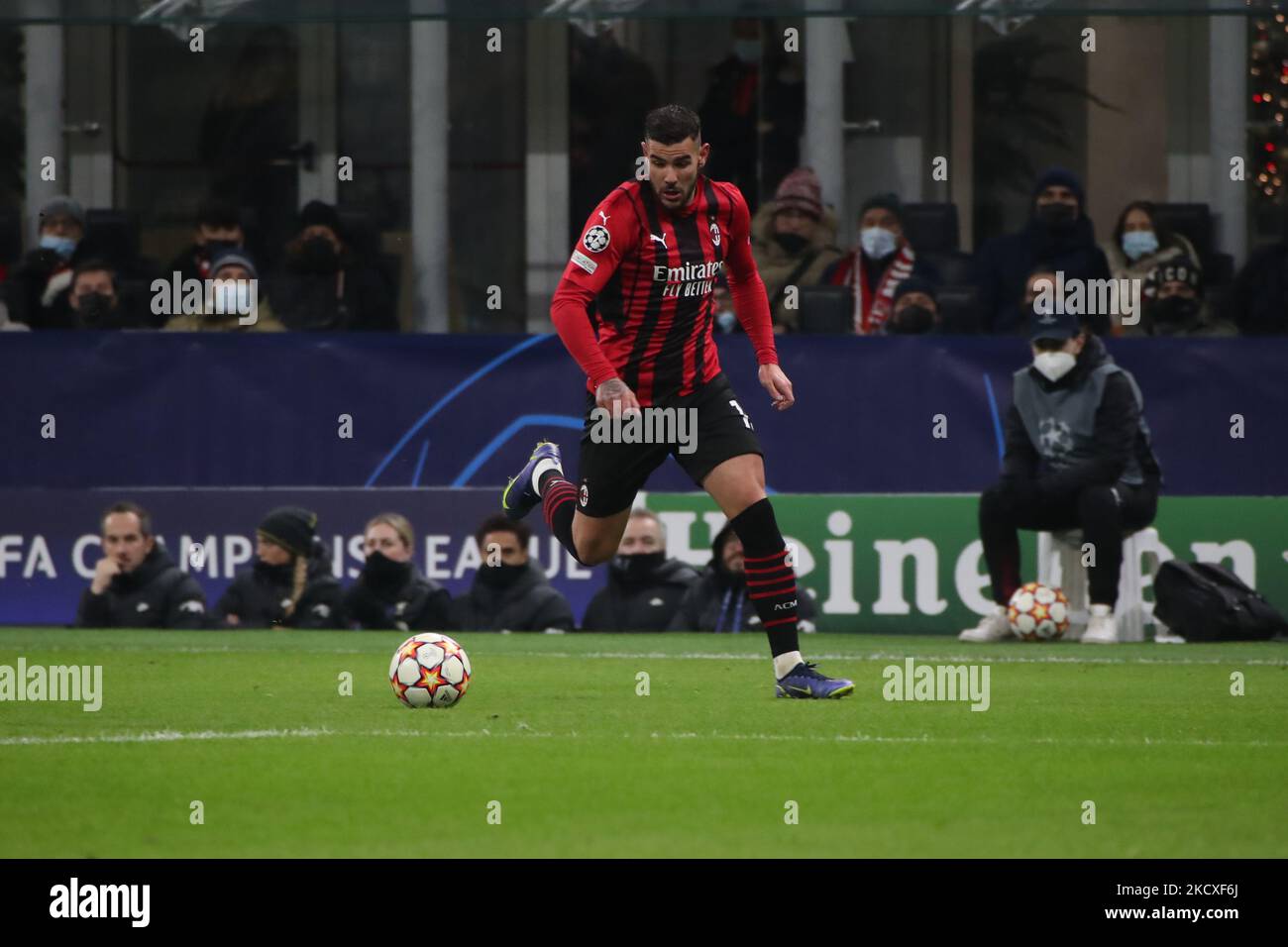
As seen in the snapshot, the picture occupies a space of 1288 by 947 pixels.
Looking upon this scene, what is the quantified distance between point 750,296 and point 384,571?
495 centimetres

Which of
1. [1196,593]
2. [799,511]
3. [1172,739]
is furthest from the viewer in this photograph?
[799,511]

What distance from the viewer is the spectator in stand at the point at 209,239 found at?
16.5 meters

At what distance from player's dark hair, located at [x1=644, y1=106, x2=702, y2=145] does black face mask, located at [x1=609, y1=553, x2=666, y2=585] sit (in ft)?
18.1

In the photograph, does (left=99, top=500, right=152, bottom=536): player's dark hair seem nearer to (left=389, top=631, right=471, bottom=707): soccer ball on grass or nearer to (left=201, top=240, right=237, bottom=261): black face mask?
(left=201, top=240, right=237, bottom=261): black face mask

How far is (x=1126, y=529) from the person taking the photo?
13773 millimetres

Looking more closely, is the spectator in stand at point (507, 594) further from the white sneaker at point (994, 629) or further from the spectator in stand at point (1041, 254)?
the spectator in stand at point (1041, 254)

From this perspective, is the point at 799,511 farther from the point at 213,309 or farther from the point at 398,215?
the point at 398,215

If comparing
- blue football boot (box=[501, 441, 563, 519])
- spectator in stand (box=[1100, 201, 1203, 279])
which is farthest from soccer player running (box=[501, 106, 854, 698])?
spectator in stand (box=[1100, 201, 1203, 279])

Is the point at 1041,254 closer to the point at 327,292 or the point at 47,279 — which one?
the point at 327,292

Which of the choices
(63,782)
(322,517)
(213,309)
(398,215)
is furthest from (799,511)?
(63,782)

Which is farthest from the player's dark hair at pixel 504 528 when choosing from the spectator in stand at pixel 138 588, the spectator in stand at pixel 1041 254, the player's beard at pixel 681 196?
the player's beard at pixel 681 196

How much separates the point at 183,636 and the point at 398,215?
6.45 m

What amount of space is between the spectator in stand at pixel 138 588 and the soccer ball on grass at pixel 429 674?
5.27 metres

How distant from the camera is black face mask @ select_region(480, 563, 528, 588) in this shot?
1438 cm
